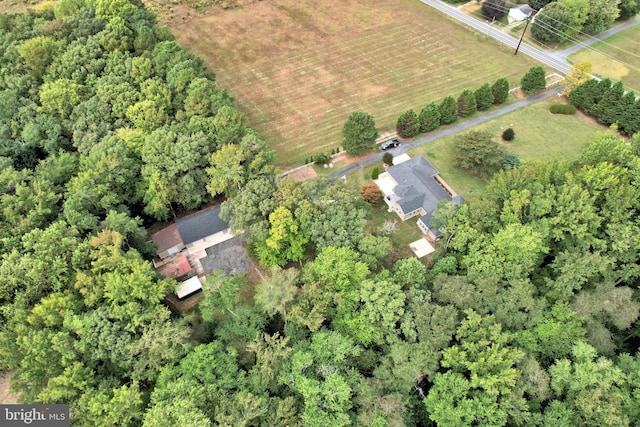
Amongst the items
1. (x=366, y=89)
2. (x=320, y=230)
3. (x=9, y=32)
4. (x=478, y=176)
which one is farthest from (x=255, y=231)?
(x=9, y=32)

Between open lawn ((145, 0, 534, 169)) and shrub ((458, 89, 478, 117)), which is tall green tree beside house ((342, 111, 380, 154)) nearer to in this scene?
open lawn ((145, 0, 534, 169))

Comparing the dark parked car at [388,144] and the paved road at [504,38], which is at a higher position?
the paved road at [504,38]

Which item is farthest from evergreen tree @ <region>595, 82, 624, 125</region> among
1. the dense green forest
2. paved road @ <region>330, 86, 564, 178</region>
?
the dense green forest

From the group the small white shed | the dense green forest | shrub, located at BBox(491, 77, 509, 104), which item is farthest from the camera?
the small white shed

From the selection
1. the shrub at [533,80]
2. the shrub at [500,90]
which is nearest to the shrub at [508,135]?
the shrub at [500,90]

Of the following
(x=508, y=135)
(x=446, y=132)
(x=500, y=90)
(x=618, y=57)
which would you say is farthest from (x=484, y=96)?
(x=618, y=57)

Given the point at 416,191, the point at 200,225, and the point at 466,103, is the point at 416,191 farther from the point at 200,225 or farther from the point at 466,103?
the point at 200,225

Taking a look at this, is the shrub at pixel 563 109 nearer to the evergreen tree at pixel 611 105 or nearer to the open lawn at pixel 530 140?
the open lawn at pixel 530 140
